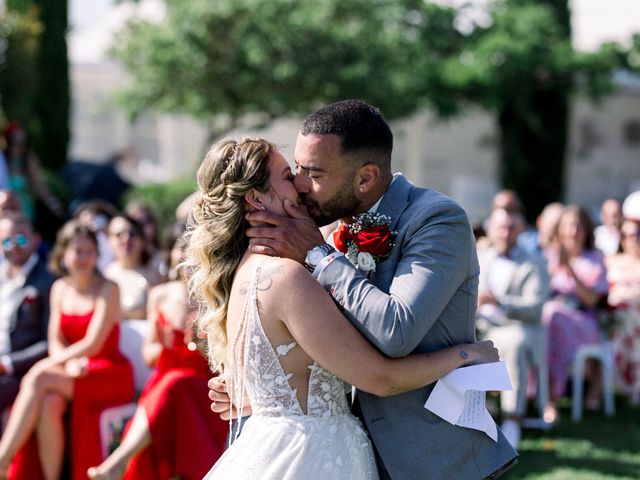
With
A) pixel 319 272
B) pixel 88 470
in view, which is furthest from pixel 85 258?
pixel 319 272

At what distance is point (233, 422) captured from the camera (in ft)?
11.1

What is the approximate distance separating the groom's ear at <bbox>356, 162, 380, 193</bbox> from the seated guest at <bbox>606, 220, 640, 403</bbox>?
6531 millimetres

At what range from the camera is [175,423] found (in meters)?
5.50

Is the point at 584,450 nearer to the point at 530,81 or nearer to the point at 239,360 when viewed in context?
the point at 239,360

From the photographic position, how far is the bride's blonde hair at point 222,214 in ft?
9.87

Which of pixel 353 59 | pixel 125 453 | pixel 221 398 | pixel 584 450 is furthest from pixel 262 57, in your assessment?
pixel 221 398

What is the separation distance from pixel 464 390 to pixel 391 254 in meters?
0.49

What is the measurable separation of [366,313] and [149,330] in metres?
3.53

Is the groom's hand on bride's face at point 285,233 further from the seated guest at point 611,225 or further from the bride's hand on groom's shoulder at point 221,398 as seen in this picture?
the seated guest at point 611,225

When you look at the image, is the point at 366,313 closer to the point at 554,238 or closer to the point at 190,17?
the point at 554,238

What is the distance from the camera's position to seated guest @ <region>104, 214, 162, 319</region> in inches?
298

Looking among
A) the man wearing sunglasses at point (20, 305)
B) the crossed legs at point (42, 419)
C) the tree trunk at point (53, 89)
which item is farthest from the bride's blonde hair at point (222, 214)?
the tree trunk at point (53, 89)

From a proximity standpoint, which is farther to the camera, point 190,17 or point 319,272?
point 190,17

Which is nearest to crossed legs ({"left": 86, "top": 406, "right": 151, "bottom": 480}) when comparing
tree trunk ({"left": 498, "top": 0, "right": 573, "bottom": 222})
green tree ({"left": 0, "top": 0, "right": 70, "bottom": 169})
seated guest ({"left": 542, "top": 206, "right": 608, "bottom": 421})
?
seated guest ({"left": 542, "top": 206, "right": 608, "bottom": 421})
